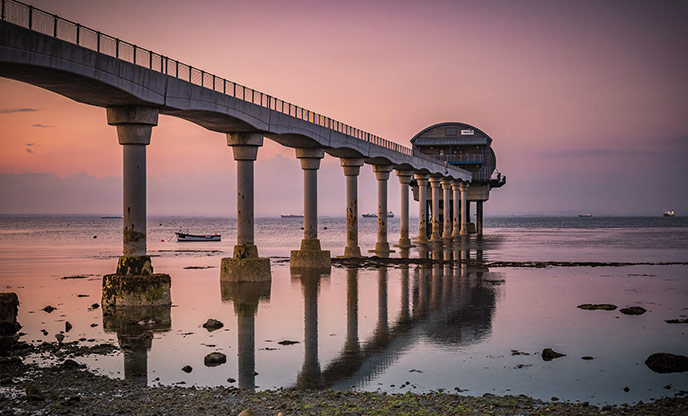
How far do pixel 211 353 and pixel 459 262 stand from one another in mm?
30576

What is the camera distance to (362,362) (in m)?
15.8

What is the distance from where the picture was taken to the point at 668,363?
15.1 m

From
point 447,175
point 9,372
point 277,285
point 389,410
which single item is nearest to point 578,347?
point 389,410

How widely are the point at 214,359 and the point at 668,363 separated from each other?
9408mm

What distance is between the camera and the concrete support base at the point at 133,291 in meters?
22.9

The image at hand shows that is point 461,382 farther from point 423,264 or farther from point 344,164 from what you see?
point 344,164

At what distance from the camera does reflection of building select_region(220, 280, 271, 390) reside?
48.5 ft

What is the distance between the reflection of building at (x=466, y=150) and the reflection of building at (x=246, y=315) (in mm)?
65218

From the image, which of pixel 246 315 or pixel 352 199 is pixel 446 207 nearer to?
pixel 352 199

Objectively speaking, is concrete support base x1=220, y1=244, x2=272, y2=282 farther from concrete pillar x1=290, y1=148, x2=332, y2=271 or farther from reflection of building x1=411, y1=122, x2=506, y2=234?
reflection of building x1=411, y1=122, x2=506, y2=234

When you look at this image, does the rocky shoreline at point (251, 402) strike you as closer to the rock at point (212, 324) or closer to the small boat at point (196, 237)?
the rock at point (212, 324)

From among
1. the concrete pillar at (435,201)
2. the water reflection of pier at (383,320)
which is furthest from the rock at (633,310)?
the concrete pillar at (435,201)

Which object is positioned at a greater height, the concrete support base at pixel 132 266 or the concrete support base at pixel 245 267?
the concrete support base at pixel 132 266

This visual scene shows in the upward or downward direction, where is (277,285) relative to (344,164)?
downward
